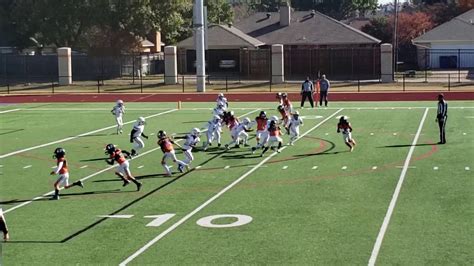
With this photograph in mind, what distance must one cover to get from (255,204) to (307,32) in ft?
177

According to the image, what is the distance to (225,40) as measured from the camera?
68000mm

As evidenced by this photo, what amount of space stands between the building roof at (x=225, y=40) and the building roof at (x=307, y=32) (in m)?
2.29

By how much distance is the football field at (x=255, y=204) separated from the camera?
13.4m

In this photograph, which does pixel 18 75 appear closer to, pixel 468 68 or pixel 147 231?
pixel 468 68

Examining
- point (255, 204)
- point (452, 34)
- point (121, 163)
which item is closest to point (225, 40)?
point (452, 34)

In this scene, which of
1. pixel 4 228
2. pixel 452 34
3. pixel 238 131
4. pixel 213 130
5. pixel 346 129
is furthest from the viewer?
pixel 452 34

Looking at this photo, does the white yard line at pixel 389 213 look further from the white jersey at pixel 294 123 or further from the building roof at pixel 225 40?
the building roof at pixel 225 40

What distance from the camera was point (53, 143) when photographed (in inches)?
1087

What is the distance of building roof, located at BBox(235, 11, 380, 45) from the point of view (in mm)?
67625

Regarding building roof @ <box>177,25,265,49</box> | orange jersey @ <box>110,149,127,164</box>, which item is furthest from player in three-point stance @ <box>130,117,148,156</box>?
building roof @ <box>177,25,265,49</box>

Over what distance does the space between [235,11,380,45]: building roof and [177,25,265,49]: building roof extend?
2.29 meters

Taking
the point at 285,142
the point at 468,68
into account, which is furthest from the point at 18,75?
the point at 285,142

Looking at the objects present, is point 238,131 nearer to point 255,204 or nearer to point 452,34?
point 255,204

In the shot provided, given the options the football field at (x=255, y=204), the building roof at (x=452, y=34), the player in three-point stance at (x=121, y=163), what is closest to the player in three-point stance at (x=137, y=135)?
the football field at (x=255, y=204)
